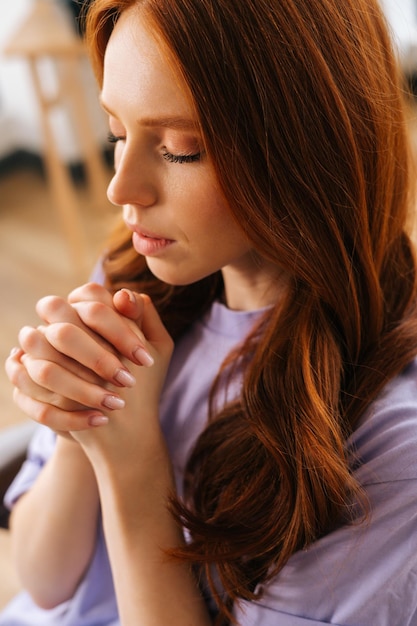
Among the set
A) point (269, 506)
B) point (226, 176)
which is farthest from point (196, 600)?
point (226, 176)

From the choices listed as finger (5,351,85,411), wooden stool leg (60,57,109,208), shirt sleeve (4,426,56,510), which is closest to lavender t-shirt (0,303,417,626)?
finger (5,351,85,411)

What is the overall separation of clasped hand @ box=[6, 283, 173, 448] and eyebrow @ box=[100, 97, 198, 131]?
21cm

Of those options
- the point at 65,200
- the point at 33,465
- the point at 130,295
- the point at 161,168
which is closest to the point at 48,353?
the point at 130,295

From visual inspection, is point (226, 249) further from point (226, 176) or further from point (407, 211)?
point (407, 211)

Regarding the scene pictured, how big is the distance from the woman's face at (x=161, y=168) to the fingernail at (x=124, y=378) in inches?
4.5

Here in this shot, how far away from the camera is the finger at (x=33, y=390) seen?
843 millimetres

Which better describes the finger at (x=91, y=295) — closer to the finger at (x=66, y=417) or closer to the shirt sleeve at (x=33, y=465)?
the finger at (x=66, y=417)

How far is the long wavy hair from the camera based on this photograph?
711 mm

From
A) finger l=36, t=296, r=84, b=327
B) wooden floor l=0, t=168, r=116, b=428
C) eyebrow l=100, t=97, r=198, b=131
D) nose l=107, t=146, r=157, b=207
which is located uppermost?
eyebrow l=100, t=97, r=198, b=131

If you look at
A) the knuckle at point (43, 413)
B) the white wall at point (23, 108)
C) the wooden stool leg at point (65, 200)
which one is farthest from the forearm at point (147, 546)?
the white wall at point (23, 108)

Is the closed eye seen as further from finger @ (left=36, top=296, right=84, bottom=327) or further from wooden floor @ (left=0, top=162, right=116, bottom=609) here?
wooden floor @ (left=0, top=162, right=116, bottom=609)

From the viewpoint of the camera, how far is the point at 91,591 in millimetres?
1045

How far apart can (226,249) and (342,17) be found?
25cm

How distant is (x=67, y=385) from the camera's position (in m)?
0.81
